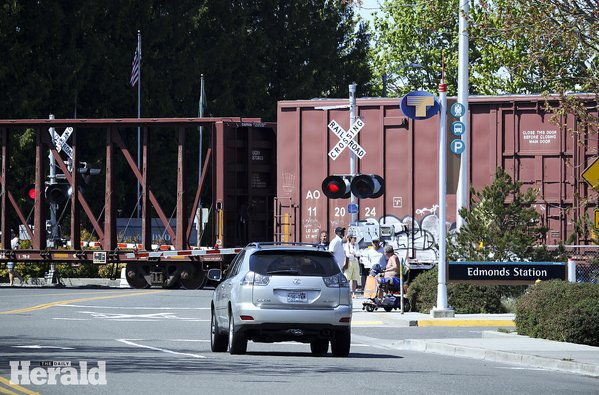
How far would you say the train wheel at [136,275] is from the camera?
141ft

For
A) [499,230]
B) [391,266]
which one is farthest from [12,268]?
[499,230]

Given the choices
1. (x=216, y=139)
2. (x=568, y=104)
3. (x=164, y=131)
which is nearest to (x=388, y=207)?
(x=216, y=139)

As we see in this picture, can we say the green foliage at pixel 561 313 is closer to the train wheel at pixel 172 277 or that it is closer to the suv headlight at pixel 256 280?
the suv headlight at pixel 256 280

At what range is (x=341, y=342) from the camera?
2069 centimetres

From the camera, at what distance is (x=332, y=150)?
35.8 metres

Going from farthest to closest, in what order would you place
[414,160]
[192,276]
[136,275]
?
[136,275]
[192,276]
[414,160]

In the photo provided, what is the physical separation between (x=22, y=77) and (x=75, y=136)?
21.0 meters

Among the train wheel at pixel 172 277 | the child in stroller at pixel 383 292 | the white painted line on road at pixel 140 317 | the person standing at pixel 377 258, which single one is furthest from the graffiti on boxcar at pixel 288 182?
the white painted line on road at pixel 140 317

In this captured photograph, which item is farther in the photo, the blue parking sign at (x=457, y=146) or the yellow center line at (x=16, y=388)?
the blue parking sign at (x=457, y=146)

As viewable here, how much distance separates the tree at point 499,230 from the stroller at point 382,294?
5.50ft

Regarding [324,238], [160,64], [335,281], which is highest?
[160,64]

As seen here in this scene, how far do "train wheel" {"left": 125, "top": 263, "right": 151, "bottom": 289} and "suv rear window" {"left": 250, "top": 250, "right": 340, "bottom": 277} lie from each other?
2263cm

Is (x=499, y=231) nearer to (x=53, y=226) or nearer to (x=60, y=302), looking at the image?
(x=60, y=302)

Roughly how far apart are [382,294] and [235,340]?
12.1 m
